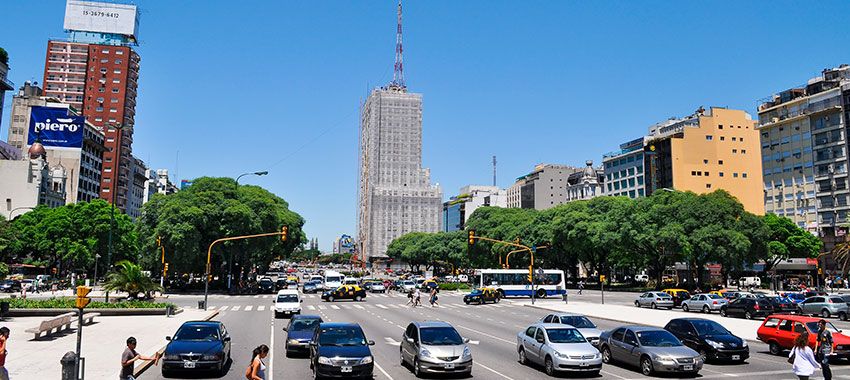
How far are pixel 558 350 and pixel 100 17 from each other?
150661 millimetres

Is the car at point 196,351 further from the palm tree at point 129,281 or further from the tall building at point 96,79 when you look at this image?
the tall building at point 96,79

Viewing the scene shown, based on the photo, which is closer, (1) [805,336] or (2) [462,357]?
(1) [805,336]

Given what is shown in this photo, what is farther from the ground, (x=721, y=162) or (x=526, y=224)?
(x=721, y=162)

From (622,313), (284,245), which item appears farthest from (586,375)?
(284,245)

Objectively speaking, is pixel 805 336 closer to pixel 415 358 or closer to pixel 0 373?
pixel 415 358

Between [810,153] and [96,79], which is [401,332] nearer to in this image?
[810,153]

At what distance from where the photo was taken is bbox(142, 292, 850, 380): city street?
1822 cm

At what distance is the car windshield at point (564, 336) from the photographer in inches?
727

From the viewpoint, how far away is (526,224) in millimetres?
103000

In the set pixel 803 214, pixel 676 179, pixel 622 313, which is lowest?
pixel 622 313

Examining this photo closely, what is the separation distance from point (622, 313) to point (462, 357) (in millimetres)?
29145

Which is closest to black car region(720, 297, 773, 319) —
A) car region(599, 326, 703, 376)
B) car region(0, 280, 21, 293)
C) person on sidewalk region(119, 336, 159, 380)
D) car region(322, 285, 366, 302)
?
car region(599, 326, 703, 376)

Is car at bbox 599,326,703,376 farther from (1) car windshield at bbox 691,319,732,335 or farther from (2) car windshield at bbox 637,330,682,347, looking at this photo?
(1) car windshield at bbox 691,319,732,335

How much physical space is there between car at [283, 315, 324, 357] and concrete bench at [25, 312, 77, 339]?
1034cm
